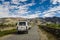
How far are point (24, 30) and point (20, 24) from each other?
1.61m

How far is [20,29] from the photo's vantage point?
29.5 metres

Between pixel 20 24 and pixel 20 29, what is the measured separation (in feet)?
3.98

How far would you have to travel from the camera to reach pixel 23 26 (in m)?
29.4

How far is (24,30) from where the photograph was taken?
96.0 feet

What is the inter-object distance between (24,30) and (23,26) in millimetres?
636

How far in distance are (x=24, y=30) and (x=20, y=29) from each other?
2.20 ft

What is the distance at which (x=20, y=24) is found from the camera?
30.4 meters
